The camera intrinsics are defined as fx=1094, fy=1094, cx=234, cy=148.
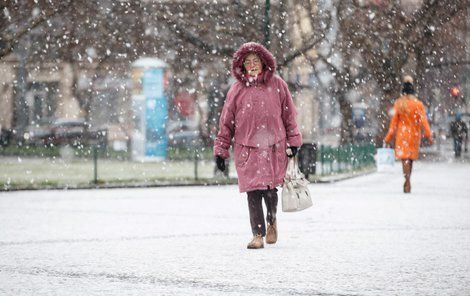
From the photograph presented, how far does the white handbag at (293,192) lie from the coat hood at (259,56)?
0.80m

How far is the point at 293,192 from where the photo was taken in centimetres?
960

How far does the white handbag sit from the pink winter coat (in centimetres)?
13

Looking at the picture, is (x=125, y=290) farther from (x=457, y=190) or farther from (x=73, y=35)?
(x=73, y=35)

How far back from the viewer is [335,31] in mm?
31906

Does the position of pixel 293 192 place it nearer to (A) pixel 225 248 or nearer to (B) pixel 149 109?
(A) pixel 225 248

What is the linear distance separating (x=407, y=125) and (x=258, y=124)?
841 centimetres

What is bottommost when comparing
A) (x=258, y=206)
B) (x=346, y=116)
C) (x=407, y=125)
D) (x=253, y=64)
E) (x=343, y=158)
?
(x=258, y=206)

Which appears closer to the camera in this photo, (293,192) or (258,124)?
(258,124)

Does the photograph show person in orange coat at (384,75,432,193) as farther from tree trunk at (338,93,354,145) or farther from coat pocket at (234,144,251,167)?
tree trunk at (338,93,354,145)

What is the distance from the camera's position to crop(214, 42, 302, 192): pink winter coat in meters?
9.38

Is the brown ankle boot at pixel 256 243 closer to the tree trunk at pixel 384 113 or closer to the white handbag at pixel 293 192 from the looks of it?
the white handbag at pixel 293 192

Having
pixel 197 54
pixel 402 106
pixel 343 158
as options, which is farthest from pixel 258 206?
pixel 343 158

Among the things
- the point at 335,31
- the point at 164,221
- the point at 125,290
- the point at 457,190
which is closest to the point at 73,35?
the point at 335,31

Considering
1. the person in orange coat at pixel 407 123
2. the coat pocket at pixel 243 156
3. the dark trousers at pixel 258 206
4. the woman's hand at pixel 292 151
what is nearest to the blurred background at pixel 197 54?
the person in orange coat at pixel 407 123
